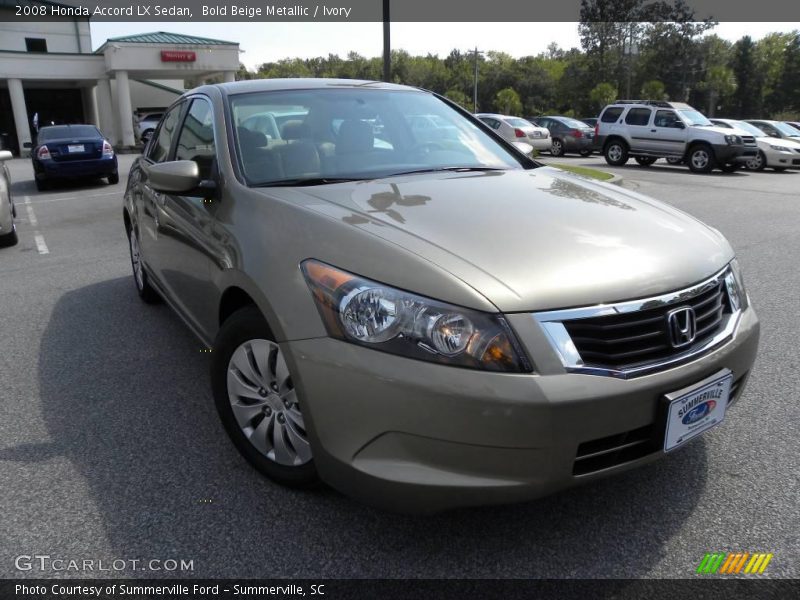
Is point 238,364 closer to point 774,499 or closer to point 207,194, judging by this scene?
point 207,194

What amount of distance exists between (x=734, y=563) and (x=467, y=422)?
3.56 ft

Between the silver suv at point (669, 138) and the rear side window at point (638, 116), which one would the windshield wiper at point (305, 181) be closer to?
the silver suv at point (669, 138)

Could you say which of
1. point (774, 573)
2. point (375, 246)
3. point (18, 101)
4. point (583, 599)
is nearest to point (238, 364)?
point (375, 246)

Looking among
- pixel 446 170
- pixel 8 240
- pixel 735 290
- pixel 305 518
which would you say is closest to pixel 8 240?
pixel 8 240

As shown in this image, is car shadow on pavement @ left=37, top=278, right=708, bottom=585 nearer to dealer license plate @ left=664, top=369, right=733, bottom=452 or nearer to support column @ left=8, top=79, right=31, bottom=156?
dealer license plate @ left=664, top=369, right=733, bottom=452

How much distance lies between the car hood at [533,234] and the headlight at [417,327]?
2.8 inches

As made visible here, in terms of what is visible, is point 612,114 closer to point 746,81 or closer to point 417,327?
point 417,327

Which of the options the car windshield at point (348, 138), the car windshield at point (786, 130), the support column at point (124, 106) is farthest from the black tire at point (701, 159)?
the support column at point (124, 106)

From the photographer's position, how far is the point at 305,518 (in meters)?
2.36

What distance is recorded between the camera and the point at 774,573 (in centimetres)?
206

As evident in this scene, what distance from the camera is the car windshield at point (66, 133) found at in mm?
14016

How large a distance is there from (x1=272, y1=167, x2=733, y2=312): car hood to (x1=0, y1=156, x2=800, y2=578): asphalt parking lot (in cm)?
88

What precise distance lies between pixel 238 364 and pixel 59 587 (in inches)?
37.7
